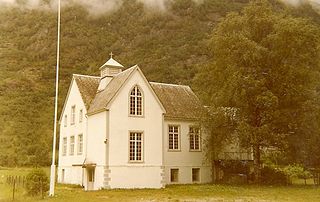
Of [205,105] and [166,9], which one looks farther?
[166,9]

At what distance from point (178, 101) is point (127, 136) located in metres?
10.3

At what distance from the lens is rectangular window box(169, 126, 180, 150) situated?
3925cm

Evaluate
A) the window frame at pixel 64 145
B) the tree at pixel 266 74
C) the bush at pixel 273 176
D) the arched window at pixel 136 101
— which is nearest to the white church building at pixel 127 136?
the arched window at pixel 136 101

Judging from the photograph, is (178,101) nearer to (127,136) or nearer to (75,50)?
(127,136)

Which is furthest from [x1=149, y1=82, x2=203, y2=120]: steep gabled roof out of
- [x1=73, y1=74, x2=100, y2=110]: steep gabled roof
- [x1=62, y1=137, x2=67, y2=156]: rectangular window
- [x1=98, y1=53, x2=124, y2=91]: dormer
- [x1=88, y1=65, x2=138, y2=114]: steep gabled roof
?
[x1=62, y1=137, x2=67, y2=156]: rectangular window

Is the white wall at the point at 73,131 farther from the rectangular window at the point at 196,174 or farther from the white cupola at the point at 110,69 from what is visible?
the rectangular window at the point at 196,174

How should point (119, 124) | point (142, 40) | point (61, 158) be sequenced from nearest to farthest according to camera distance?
point (119, 124) < point (61, 158) < point (142, 40)

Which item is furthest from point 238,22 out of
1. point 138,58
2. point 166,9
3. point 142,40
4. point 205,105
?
point 166,9

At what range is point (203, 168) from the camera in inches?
1602

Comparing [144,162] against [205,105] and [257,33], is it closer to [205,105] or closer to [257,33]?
[205,105]

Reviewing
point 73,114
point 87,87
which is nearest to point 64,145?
point 73,114

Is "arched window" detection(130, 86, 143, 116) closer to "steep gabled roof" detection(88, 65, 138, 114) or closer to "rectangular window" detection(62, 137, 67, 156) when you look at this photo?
"steep gabled roof" detection(88, 65, 138, 114)

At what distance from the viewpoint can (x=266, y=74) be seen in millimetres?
36938

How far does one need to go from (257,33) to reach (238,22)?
1.98 m
